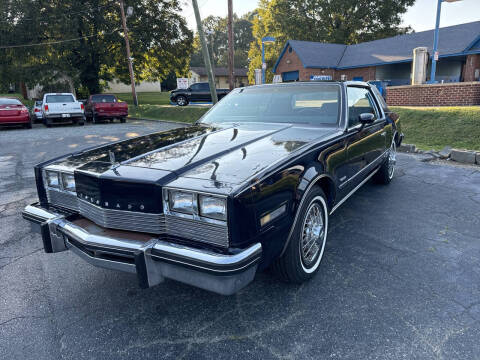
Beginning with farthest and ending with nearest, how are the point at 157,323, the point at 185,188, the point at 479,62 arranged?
the point at 479,62 → the point at 157,323 → the point at 185,188

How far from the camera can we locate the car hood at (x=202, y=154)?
210 cm

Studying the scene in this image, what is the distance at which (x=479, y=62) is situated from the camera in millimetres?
22438

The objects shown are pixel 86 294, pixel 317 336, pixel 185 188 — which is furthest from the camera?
pixel 86 294

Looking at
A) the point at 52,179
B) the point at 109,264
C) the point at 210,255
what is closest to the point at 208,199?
the point at 210,255

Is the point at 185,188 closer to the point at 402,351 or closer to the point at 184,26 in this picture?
the point at 402,351

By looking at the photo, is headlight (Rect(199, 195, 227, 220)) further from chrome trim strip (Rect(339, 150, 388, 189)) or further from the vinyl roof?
the vinyl roof

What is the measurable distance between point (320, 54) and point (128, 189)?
3126 cm

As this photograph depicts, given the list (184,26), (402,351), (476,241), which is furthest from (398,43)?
(402,351)

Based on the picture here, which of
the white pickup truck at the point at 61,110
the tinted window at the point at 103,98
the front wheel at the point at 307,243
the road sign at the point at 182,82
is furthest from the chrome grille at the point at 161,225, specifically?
the road sign at the point at 182,82

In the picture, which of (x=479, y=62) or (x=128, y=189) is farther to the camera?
(x=479, y=62)

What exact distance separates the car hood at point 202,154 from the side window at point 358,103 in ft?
1.70

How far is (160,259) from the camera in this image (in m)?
1.93

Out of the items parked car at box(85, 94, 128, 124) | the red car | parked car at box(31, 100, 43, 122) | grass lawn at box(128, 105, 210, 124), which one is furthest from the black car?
parked car at box(31, 100, 43, 122)

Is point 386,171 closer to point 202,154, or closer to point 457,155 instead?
point 457,155
